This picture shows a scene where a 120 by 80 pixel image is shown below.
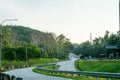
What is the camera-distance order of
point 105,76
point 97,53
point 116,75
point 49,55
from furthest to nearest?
point 97,53, point 49,55, point 105,76, point 116,75

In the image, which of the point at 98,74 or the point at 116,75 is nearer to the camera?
the point at 116,75

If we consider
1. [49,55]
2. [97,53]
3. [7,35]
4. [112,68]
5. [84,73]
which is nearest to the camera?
[84,73]

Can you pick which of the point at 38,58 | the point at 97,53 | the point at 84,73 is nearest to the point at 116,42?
the point at 97,53

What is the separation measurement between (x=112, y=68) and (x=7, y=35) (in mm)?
85521

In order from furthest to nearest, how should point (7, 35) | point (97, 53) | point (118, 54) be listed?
point (97, 53) < point (118, 54) < point (7, 35)

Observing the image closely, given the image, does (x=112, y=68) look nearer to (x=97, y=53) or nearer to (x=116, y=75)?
(x=116, y=75)

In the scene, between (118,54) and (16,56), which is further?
(118,54)

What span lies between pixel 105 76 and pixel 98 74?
160cm

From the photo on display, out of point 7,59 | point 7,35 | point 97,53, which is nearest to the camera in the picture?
point 7,59

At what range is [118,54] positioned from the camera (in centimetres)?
14862

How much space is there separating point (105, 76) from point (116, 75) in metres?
2.02

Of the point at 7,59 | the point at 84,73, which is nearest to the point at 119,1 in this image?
the point at 84,73

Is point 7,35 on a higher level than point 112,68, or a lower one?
higher

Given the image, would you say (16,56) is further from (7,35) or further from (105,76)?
(105,76)
